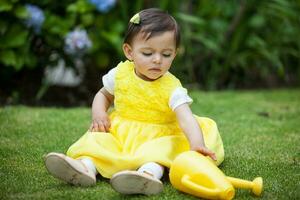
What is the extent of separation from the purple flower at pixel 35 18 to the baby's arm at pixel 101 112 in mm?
1649

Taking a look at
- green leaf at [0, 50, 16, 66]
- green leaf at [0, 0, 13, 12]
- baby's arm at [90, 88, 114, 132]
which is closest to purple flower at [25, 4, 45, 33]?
green leaf at [0, 0, 13, 12]

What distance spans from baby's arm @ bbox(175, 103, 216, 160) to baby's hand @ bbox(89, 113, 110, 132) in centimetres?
34

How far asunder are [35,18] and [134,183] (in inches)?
93.9

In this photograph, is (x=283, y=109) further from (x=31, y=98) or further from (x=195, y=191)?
(x=195, y=191)

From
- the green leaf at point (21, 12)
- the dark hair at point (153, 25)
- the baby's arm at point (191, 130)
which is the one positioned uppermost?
the dark hair at point (153, 25)

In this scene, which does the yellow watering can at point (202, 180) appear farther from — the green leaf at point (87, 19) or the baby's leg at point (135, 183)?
the green leaf at point (87, 19)

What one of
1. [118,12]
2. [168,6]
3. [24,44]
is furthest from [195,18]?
[24,44]

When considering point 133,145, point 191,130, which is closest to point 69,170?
point 133,145

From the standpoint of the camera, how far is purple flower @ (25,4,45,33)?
4.18 meters

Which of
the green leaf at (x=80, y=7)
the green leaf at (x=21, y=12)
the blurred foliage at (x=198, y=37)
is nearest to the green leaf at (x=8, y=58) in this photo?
the blurred foliage at (x=198, y=37)

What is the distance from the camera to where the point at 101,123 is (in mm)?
2586

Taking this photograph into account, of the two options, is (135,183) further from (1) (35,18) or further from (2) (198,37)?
(2) (198,37)

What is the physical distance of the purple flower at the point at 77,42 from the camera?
14.0 ft

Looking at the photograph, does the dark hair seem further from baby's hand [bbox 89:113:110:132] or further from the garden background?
the garden background
